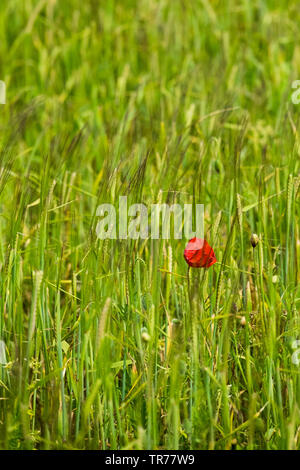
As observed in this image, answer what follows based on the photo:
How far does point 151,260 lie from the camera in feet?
4.39

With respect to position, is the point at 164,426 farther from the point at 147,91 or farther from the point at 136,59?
the point at 136,59

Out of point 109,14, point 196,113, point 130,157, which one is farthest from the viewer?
point 109,14

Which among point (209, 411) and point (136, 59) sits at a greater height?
point (136, 59)

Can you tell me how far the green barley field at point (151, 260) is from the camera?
1184 millimetres

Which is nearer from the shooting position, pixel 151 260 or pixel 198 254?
pixel 198 254

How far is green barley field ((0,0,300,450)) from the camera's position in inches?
46.6

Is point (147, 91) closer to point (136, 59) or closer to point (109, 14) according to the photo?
point (136, 59)

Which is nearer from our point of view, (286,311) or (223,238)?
(286,311)

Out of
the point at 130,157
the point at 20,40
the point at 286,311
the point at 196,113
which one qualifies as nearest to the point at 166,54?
the point at 196,113
